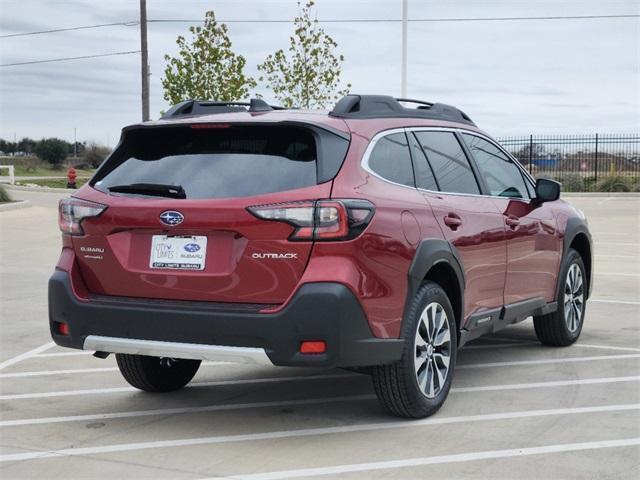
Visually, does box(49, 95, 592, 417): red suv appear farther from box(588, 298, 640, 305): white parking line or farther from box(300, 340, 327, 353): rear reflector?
box(588, 298, 640, 305): white parking line

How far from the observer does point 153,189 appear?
5523mm

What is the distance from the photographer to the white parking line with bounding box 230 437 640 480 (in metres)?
4.83

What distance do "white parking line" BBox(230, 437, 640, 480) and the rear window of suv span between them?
141cm

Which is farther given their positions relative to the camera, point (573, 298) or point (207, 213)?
point (573, 298)

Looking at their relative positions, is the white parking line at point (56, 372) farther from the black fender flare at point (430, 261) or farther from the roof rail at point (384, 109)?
the roof rail at point (384, 109)

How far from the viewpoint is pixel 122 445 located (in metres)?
5.38

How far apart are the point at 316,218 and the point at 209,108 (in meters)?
1.68

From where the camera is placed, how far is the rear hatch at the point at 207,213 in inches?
203

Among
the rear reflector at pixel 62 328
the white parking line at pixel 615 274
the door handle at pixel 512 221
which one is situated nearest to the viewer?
the rear reflector at pixel 62 328

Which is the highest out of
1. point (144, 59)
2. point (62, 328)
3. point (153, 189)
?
point (144, 59)

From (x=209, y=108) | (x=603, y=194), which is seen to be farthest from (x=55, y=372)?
(x=603, y=194)

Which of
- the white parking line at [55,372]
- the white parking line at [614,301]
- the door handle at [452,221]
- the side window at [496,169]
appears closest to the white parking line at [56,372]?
the white parking line at [55,372]

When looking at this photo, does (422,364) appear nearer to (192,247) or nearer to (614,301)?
(192,247)

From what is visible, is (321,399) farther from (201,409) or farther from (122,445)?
(122,445)
